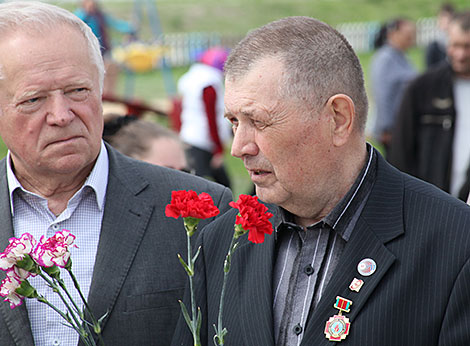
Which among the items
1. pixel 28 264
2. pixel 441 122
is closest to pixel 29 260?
pixel 28 264

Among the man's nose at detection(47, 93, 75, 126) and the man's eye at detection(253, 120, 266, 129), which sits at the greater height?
the man's eye at detection(253, 120, 266, 129)

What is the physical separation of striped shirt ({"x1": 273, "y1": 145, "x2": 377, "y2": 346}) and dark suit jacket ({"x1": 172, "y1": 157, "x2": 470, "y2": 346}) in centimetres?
3

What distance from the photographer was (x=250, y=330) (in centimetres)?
212

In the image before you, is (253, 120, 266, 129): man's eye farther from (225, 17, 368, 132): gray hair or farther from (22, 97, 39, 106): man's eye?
(22, 97, 39, 106): man's eye

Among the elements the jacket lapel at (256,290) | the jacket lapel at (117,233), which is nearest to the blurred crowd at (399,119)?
the jacket lapel at (117,233)

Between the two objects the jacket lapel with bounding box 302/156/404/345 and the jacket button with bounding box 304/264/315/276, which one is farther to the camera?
the jacket button with bounding box 304/264/315/276

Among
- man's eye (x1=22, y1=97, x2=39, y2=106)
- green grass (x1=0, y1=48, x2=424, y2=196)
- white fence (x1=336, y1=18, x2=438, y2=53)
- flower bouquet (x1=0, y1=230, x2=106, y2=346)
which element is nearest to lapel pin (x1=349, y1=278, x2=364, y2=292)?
flower bouquet (x1=0, y1=230, x2=106, y2=346)

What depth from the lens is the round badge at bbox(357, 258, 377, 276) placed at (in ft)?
6.54

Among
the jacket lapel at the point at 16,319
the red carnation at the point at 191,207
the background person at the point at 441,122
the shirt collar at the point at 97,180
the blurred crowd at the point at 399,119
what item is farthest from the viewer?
the background person at the point at 441,122

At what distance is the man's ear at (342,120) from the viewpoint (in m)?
2.04

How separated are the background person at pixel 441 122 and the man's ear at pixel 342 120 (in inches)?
135

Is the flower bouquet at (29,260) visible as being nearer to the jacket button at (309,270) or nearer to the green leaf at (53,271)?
the green leaf at (53,271)

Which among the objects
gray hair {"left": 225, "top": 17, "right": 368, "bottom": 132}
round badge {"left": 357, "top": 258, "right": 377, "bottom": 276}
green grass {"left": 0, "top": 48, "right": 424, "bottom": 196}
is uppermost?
gray hair {"left": 225, "top": 17, "right": 368, "bottom": 132}

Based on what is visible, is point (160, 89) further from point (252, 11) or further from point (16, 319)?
point (16, 319)
